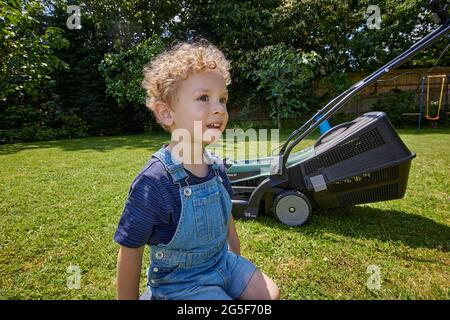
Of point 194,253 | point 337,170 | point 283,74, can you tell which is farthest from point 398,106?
point 194,253

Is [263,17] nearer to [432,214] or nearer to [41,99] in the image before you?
[41,99]

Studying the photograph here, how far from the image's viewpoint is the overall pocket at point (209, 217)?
1.25 meters

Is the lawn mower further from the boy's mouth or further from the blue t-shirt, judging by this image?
the blue t-shirt

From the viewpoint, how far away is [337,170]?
2.41 meters

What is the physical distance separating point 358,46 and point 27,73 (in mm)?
11797

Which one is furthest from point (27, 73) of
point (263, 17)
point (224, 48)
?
point (263, 17)

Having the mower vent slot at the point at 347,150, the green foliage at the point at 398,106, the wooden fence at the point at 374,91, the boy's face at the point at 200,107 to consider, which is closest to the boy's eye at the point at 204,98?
the boy's face at the point at 200,107

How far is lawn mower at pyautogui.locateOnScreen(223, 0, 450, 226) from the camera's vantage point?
88.1 inches

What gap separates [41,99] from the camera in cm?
1277

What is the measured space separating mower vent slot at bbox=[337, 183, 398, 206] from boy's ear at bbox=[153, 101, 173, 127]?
5.76ft

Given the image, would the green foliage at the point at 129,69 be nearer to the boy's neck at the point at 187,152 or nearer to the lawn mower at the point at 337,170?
the lawn mower at the point at 337,170

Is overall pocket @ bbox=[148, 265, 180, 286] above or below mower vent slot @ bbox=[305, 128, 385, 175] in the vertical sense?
below

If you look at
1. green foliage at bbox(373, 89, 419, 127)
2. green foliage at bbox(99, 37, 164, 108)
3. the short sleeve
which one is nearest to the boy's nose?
the short sleeve

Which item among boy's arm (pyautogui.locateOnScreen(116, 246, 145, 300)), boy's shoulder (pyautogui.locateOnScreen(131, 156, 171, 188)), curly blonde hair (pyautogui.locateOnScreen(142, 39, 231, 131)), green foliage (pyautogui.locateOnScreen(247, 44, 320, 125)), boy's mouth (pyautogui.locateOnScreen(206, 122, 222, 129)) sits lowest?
boy's arm (pyautogui.locateOnScreen(116, 246, 145, 300))
